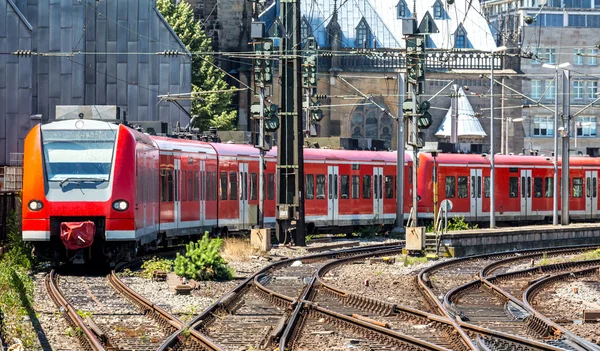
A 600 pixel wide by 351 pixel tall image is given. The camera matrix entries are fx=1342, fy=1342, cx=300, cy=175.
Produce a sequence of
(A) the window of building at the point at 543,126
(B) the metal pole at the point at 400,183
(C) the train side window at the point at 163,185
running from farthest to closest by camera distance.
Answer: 1. (A) the window of building at the point at 543,126
2. (B) the metal pole at the point at 400,183
3. (C) the train side window at the point at 163,185

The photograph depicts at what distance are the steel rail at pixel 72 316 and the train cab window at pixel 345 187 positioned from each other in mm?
20211

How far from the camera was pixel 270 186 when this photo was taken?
39.3 meters

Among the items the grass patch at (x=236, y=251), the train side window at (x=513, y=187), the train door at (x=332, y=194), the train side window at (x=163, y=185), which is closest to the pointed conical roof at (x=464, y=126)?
the train side window at (x=513, y=187)

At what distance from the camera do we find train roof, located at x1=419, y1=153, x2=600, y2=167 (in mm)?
45906

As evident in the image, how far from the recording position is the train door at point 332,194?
41406 mm

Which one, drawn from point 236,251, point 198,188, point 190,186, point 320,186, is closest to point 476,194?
point 320,186

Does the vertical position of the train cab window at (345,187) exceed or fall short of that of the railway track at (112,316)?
it exceeds it

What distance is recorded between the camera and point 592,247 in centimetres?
4103

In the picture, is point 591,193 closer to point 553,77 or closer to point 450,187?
point 450,187

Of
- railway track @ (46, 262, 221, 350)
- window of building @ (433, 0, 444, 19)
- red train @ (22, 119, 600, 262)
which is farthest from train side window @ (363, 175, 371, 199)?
window of building @ (433, 0, 444, 19)

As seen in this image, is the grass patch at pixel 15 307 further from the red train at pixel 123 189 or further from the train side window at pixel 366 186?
the train side window at pixel 366 186

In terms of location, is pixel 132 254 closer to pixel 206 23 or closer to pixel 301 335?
pixel 301 335

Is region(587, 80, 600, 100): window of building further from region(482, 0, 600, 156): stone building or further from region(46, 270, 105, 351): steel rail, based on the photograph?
region(46, 270, 105, 351): steel rail

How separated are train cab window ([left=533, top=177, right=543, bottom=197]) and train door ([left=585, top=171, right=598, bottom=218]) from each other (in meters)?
3.01
